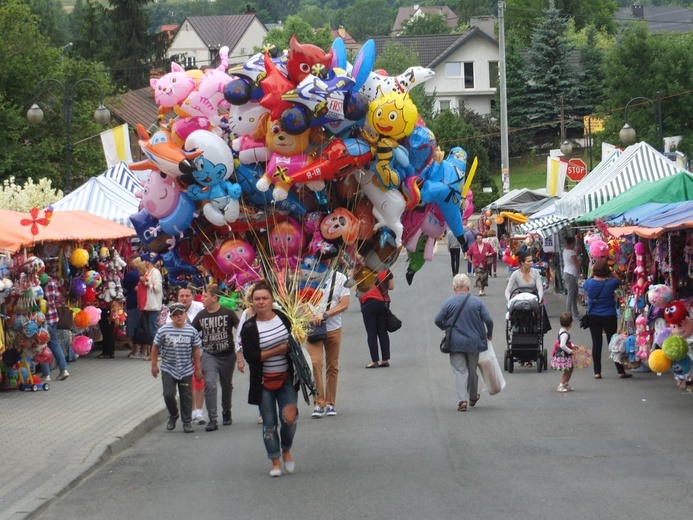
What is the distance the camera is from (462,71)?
306 ft

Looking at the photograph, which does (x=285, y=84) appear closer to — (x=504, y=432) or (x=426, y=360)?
(x=504, y=432)

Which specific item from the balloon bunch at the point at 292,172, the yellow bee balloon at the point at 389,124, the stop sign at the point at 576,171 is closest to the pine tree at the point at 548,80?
the stop sign at the point at 576,171

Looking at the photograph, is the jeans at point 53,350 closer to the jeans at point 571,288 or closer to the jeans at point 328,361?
the jeans at point 328,361

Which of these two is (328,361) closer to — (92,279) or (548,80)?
(92,279)

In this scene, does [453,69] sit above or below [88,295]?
above

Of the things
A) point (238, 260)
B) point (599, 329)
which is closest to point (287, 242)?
point (238, 260)

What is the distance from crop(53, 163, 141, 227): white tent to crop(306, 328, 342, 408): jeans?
1023 centimetres

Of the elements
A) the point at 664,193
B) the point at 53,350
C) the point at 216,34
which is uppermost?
the point at 216,34

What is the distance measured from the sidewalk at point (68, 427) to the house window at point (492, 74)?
76283 mm

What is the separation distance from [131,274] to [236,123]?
1143 centimetres

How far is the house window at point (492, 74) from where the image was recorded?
3666 inches

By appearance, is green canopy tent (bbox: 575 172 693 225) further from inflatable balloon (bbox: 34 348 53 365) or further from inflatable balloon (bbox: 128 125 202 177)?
inflatable balloon (bbox: 128 125 202 177)

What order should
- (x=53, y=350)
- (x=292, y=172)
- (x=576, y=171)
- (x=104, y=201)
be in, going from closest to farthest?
(x=292, y=172), (x=53, y=350), (x=104, y=201), (x=576, y=171)

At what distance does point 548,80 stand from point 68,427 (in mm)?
66007
